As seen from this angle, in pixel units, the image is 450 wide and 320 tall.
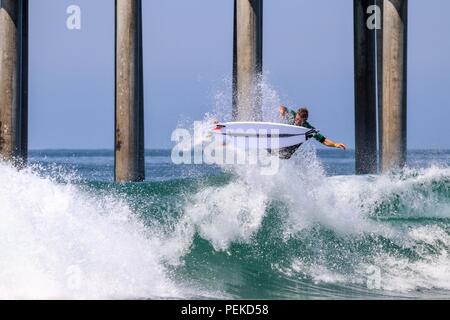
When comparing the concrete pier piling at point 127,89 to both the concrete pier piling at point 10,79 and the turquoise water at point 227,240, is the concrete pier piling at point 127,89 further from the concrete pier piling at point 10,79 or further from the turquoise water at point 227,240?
the concrete pier piling at point 10,79

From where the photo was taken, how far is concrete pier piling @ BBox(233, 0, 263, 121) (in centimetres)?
1869

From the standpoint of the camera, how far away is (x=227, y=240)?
1462cm

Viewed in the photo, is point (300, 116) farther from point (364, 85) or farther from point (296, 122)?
point (364, 85)

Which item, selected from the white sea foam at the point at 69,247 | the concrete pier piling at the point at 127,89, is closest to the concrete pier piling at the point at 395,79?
the concrete pier piling at the point at 127,89

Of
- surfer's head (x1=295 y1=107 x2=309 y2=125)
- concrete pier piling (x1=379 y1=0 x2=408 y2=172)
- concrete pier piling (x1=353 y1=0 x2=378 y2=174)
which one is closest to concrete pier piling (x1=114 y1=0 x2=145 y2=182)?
surfer's head (x1=295 y1=107 x2=309 y2=125)

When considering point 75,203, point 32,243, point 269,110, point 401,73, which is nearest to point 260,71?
point 269,110

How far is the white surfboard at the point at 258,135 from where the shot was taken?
641 inches

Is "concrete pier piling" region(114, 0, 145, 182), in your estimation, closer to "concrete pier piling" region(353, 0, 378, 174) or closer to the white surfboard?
the white surfboard

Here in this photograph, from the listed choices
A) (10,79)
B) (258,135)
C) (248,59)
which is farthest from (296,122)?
(10,79)

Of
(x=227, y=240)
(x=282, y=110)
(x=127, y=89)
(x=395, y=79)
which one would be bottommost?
(x=227, y=240)

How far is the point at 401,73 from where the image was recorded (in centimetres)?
1895

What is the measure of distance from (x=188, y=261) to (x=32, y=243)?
2325 mm

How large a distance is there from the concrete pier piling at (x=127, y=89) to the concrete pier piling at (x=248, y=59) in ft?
6.27

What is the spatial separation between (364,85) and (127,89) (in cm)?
540
